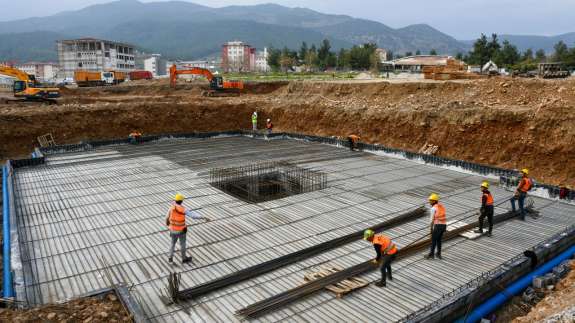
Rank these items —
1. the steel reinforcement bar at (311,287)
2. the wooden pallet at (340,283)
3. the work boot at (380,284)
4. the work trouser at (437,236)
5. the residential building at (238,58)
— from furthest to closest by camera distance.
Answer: the residential building at (238,58) < the work trouser at (437,236) < the work boot at (380,284) < the wooden pallet at (340,283) < the steel reinforcement bar at (311,287)

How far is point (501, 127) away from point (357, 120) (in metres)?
8.68

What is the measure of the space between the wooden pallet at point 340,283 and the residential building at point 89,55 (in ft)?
295

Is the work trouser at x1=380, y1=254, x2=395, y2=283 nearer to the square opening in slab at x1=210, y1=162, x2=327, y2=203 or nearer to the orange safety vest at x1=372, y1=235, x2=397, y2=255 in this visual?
the orange safety vest at x1=372, y1=235, x2=397, y2=255

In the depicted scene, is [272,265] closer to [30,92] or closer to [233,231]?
[233,231]

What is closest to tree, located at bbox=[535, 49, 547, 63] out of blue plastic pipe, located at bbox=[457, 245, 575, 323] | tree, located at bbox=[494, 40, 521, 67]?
tree, located at bbox=[494, 40, 521, 67]

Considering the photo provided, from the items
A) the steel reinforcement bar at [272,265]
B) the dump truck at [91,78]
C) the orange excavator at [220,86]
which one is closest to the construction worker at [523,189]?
the steel reinforcement bar at [272,265]

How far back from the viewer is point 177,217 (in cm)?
869

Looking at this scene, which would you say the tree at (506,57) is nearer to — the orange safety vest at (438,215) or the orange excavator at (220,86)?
the orange excavator at (220,86)

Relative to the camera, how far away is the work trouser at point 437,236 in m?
9.17

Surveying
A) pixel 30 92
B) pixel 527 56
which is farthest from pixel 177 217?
pixel 527 56

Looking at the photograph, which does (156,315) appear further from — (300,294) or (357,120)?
(357,120)

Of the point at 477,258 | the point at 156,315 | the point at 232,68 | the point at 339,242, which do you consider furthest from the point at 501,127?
the point at 232,68

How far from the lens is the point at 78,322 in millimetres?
6457

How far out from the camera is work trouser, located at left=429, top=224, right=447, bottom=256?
9169 mm
